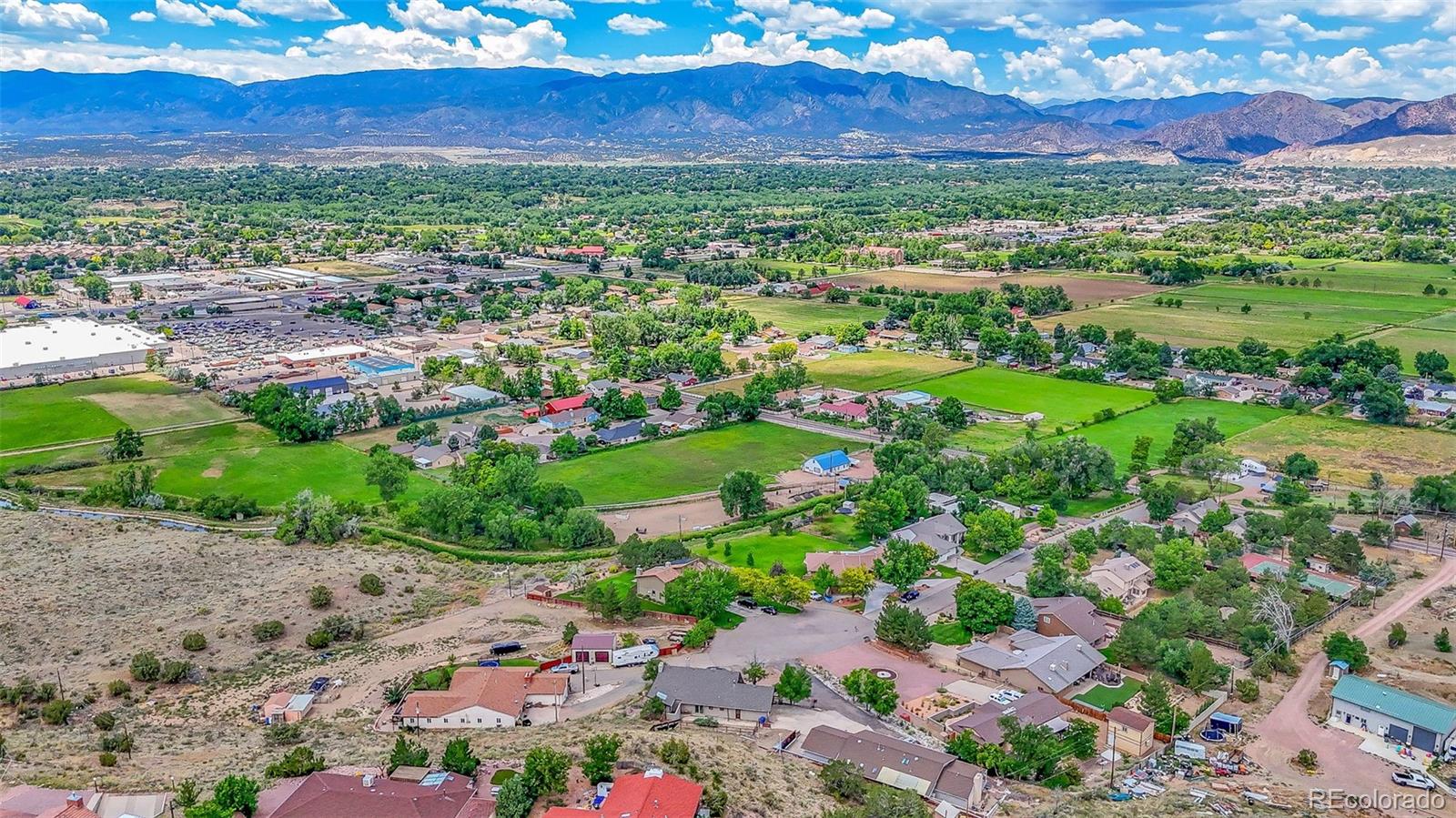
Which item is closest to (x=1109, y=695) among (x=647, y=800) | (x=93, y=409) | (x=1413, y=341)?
(x=647, y=800)

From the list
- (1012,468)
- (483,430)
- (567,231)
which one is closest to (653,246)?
(567,231)

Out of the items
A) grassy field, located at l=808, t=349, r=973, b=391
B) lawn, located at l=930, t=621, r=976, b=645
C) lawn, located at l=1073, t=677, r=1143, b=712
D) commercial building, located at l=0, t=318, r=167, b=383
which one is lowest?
lawn, located at l=930, t=621, r=976, b=645

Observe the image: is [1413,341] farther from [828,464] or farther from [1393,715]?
[1393,715]

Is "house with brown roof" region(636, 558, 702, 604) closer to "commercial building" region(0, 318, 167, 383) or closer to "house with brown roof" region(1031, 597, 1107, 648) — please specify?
"house with brown roof" region(1031, 597, 1107, 648)

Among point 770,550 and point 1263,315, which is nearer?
point 770,550

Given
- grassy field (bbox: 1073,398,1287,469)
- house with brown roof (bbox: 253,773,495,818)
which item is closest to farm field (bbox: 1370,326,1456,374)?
grassy field (bbox: 1073,398,1287,469)

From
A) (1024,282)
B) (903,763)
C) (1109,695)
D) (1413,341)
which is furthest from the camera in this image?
(1024,282)

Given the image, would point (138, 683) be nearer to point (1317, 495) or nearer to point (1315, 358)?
point (1317, 495)
